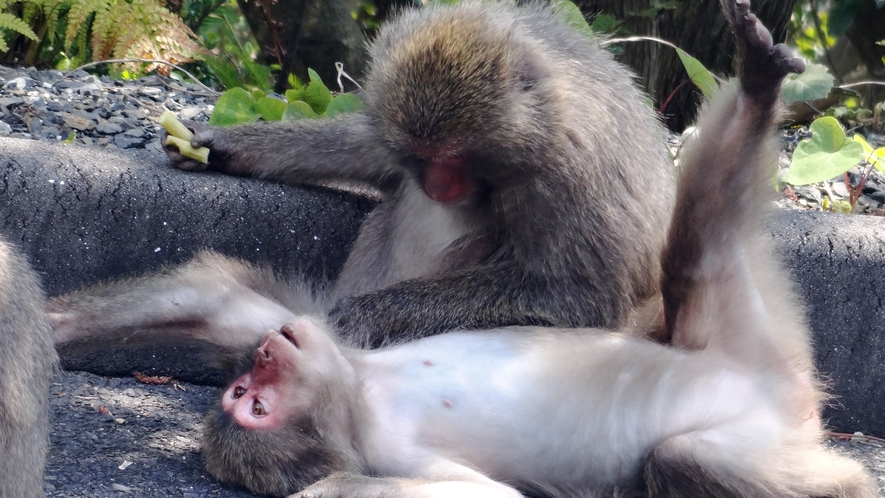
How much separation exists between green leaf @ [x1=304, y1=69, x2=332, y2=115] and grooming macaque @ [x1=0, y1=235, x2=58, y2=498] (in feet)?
8.18

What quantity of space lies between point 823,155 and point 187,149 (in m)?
Result: 2.63

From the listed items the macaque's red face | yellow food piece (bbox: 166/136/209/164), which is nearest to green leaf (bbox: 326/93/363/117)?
yellow food piece (bbox: 166/136/209/164)

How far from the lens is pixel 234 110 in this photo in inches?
172

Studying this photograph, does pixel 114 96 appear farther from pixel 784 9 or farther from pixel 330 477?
pixel 784 9

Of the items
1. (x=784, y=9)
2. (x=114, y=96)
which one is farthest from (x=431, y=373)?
(x=784, y=9)

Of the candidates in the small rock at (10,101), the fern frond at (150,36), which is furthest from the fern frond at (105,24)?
the small rock at (10,101)

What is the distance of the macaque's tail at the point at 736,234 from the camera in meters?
2.63

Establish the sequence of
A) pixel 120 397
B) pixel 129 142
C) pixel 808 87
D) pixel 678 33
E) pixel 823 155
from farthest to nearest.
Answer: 1. pixel 678 33
2. pixel 129 142
3. pixel 808 87
4. pixel 823 155
5. pixel 120 397

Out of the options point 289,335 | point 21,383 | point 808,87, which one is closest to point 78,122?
point 289,335

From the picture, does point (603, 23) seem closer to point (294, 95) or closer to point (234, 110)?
point (294, 95)

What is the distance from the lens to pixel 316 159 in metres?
3.77

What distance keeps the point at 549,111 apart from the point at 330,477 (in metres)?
1.40

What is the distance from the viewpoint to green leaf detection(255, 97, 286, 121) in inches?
173

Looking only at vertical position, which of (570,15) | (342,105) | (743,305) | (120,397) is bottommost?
(120,397)
